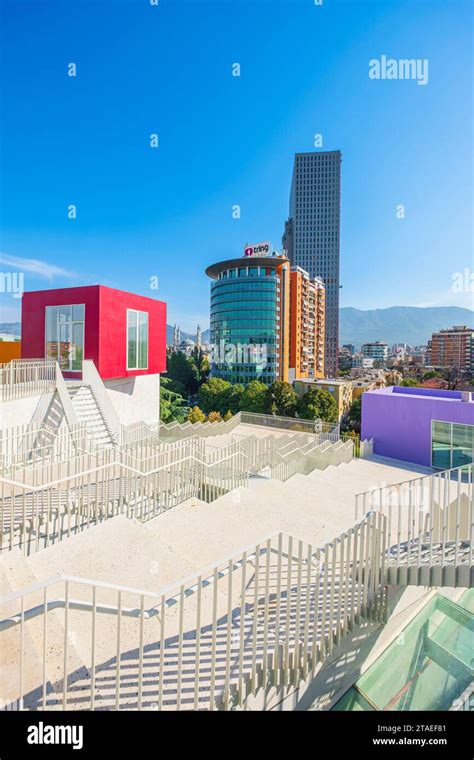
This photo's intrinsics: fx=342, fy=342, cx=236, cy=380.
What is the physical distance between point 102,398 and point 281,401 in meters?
28.8

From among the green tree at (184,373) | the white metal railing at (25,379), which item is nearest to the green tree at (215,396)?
the green tree at (184,373)

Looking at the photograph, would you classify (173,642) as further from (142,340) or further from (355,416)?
(355,416)

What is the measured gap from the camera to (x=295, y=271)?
6869cm

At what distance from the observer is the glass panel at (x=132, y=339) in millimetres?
13570

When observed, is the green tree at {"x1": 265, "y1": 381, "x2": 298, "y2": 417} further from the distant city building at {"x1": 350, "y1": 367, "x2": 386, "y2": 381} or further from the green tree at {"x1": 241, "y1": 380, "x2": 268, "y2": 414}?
the distant city building at {"x1": 350, "y1": 367, "x2": 386, "y2": 381}

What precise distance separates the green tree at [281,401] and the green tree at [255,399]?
0.68 m

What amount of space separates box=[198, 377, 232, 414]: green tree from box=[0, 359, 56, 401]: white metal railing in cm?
3429

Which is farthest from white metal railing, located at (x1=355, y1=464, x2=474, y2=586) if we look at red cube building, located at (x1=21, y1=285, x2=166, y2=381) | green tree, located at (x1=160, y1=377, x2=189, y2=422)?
green tree, located at (x1=160, y1=377, x2=189, y2=422)

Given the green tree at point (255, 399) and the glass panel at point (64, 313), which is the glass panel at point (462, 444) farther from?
the green tree at point (255, 399)

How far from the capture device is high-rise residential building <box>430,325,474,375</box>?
111 metres

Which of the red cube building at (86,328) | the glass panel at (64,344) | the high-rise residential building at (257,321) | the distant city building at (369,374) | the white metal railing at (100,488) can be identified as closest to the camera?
the white metal railing at (100,488)

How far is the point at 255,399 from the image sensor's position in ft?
133
